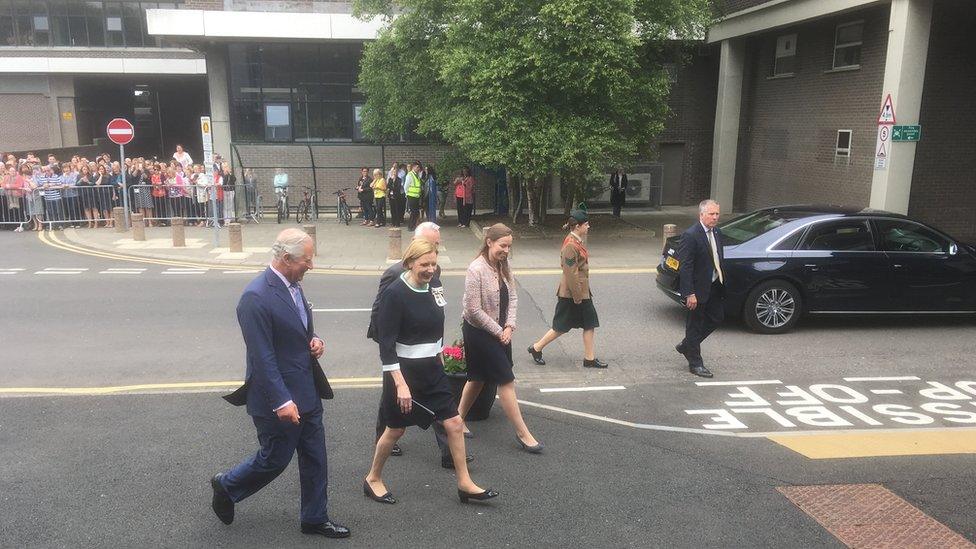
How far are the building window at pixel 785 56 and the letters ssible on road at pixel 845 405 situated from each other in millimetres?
16313

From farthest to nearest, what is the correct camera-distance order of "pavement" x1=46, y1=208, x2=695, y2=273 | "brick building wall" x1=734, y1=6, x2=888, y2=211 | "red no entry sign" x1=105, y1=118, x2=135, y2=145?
"brick building wall" x1=734, y1=6, x2=888, y2=211
"red no entry sign" x1=105, y1=118, x2=135, y2=145
"pavement" x1=46, y1=208, x2=695, y2=273

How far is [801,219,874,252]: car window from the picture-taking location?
944 centimetres

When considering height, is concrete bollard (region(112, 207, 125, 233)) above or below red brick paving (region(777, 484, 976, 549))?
above

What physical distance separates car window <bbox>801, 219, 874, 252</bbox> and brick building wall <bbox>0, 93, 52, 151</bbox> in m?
35.5

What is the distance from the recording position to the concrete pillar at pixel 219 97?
84.3ft

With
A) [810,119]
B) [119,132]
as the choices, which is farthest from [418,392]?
[810,119]

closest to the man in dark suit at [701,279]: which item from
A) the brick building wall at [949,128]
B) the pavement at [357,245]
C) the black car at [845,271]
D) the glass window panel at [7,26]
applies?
the black car at [845,271]

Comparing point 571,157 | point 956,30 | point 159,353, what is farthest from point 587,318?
point 956,30

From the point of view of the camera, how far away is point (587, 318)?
308 inches

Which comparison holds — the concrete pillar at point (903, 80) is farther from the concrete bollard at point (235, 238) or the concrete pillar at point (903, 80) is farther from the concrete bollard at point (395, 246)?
the concrete bollard at point (235, 238)

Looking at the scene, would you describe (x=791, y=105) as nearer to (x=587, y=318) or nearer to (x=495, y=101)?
(x=495, y=101)

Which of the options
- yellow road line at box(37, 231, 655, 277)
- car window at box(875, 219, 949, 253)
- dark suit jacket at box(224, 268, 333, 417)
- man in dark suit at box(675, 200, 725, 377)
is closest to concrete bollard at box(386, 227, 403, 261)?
yellow road line at box(37, 231, 655, 277)

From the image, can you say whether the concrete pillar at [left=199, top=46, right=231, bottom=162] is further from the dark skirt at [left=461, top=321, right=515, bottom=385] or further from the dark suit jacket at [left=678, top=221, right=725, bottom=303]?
the dark skirt at [left=461, top=321, right=515, bottom=385]

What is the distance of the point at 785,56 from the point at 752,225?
1423 cm
